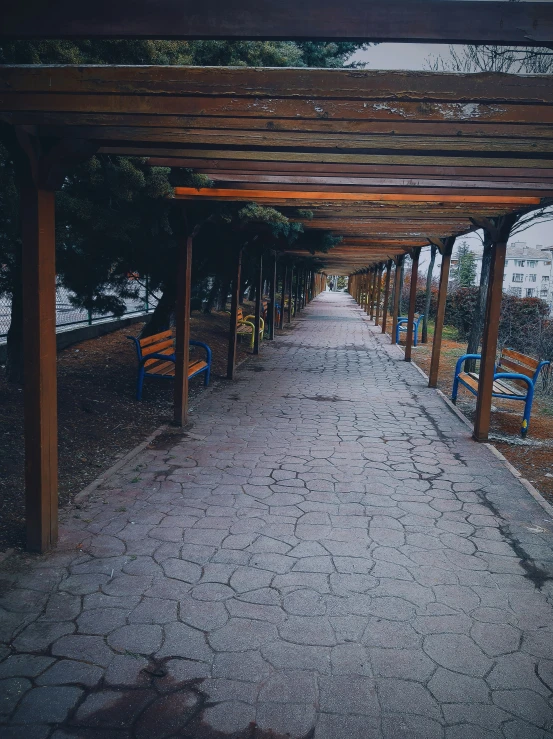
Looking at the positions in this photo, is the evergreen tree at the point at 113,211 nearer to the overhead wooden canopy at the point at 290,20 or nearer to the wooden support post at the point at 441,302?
the overhead wooden canopy at the point at 290,20

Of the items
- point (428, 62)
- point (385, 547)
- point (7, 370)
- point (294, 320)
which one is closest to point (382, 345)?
point (428, 62)

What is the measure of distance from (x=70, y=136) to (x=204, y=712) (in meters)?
3.29

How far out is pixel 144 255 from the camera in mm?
8281

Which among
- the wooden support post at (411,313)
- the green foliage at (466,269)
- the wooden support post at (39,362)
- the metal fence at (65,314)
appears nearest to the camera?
the wooden support post at (39,362)

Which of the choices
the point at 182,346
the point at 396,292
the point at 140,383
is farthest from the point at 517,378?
the point at 396,292

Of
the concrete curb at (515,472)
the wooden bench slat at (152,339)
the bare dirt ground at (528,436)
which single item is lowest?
the bare dirt ground at (528,436)

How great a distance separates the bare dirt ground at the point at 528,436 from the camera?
6129 mm

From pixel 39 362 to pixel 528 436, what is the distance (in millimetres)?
6334

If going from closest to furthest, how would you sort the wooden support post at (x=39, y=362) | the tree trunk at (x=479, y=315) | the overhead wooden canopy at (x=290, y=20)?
the overhead wooden canopy at (x=290, y=20) → the wooden support post at (x=39, y=362) → the tree trunk at (x=479, y=315)

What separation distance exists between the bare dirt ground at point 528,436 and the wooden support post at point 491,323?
340 mm

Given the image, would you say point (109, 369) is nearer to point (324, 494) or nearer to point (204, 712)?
point (324, 494)

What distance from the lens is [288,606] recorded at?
338 centimetres

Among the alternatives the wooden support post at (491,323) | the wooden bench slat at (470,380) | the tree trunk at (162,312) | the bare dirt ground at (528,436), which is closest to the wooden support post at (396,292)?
the bare dirt ground at (528,436)

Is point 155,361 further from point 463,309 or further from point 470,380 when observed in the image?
point 463,309
